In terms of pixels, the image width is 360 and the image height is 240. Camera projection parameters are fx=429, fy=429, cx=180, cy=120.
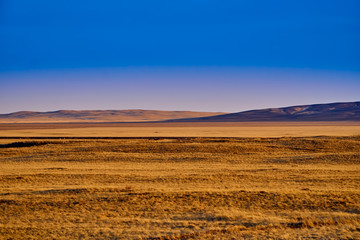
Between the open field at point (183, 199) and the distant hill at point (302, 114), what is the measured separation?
12773 centimetres

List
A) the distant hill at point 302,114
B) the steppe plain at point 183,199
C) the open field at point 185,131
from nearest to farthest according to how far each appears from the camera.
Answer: the steppe plain at point 183,199, the open field at point 185,131, the distant hill at point 302,114

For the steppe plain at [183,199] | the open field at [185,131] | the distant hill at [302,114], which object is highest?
the distant hill at [302,114]

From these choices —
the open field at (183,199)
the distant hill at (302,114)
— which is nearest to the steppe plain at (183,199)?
the open field at (183,199)

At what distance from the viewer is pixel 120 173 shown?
20.1 m

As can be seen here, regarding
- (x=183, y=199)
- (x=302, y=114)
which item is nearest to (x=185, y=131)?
(x=183, y=199)

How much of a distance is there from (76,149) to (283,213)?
73.6 feet

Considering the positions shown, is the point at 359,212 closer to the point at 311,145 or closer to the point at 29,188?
the point at 29,188

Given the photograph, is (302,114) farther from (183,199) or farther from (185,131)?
(183,199)

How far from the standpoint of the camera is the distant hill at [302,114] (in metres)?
149

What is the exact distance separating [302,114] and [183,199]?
506ft

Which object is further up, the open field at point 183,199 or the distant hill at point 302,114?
the distant hill at point 302,114

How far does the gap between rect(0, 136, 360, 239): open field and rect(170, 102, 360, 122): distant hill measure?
127729 millimetres

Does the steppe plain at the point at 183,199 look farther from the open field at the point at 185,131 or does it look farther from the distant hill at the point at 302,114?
the distant hill at the point at 302,114

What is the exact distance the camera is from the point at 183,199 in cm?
1328
